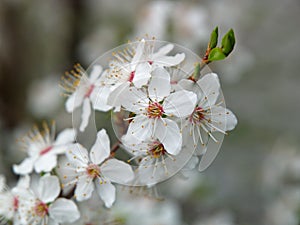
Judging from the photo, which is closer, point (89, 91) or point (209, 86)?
point (209, 86)

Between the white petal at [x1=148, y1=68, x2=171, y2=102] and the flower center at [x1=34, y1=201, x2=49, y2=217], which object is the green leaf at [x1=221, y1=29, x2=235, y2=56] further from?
the flower center at [x1=34, y1=201, x2=49, y2=217]

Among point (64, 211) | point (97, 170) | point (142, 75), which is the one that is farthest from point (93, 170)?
point (142, 75)

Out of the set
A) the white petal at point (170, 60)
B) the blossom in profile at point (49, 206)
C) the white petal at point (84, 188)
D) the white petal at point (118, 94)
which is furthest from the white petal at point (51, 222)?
the white petal at point (170, 60)

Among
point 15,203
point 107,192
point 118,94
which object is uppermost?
point 118,94

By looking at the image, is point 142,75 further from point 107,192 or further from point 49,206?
point 49,206

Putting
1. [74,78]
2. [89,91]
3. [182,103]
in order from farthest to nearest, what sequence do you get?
1. [74,78]
2. [89,91]
3. [182,103]

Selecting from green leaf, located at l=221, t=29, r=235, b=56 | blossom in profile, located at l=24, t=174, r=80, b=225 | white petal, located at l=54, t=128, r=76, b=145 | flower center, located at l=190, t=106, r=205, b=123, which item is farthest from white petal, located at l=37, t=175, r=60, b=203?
green leaf, located at l=221, t=29, r=235, b=56

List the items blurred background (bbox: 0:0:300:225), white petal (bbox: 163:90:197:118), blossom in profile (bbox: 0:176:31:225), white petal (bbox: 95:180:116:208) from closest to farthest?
1. white petal (bbox: 163:90:197:118)
2. white petal (bbox: 95:180:116:208)
3. blossom in profile (bbox: 0:176:31:225)
4. blurred background (bbox: 0:0:300:225)
